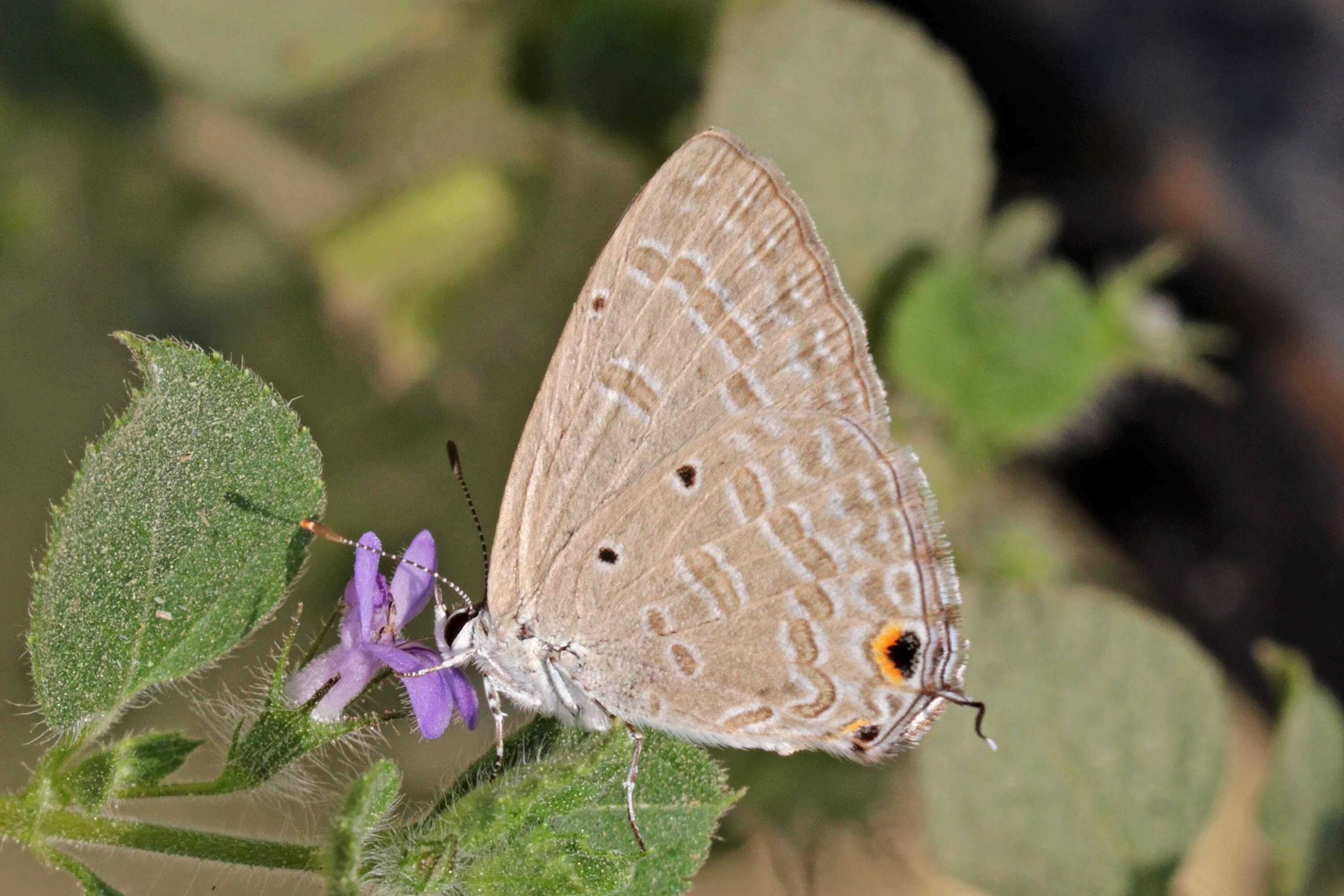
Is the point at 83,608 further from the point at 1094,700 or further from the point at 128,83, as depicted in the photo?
the point at 128,83

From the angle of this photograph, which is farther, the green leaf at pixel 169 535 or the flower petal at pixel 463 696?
the flower petal at pixel 463 696

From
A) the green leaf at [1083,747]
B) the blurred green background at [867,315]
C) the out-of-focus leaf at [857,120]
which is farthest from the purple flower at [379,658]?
the out-of-focus leaf at [857,120]

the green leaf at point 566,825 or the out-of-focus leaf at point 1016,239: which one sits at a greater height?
the green leaf at point 566,825

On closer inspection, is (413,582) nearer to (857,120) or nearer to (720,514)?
(720,514)

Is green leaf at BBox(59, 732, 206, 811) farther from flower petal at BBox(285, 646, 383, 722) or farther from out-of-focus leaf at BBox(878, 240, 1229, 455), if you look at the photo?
out-of-focus leaf at BBox(878, 240, 1229, 455)

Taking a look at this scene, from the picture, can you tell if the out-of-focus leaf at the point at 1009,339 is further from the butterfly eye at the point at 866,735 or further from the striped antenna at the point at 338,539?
the striped antenna at the point at 338,539

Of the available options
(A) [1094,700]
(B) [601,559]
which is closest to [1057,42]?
(A) [1094,700]

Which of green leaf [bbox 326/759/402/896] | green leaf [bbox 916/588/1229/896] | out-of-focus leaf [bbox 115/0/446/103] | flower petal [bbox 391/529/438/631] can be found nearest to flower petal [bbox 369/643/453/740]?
flower petal [bbox 391/529/438/631]
